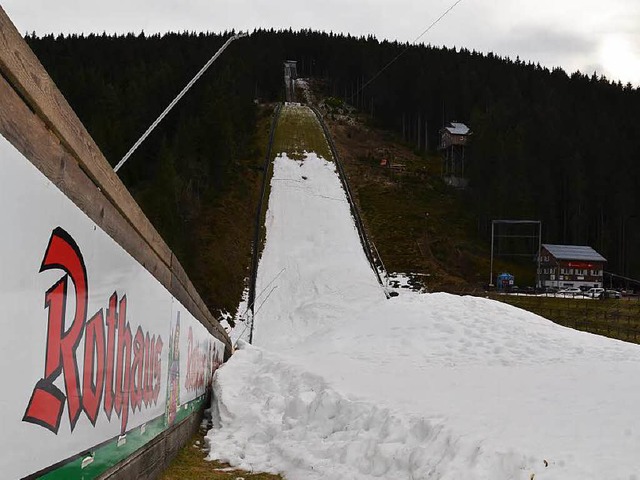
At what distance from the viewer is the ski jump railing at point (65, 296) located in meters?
2.47

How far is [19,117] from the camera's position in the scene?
2.59 meters

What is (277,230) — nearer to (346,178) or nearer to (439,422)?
(346,178)

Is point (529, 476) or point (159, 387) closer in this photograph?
point (529, 476)

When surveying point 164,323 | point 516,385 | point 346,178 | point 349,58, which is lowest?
point 516,385

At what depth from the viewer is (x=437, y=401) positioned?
8.73m

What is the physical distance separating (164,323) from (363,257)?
37.1 meters

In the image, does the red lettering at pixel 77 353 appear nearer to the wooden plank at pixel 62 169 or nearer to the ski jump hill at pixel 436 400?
the wooden plank at pixel 62 169

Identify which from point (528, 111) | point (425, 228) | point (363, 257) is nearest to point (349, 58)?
point (528, 111)

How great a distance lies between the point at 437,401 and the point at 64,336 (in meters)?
6.48

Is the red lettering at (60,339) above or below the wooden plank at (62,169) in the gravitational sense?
below

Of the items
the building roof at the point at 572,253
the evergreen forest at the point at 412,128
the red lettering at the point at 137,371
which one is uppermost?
the evergreen forest at the point at 412,128

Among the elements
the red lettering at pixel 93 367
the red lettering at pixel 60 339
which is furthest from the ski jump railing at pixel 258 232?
the red lettering at pixel 60 339

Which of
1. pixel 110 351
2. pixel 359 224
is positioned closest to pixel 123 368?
pixel 110 351

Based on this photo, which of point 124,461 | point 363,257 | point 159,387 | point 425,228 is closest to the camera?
point 124,461
